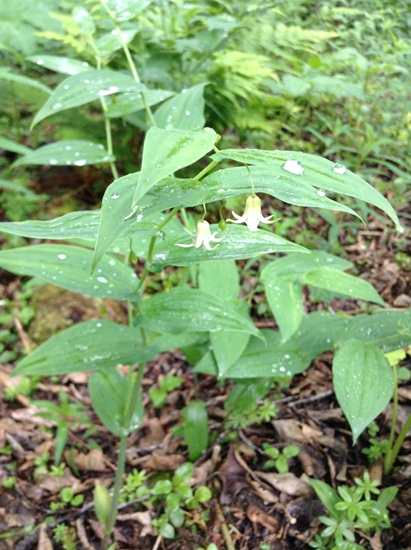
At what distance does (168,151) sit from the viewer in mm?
700

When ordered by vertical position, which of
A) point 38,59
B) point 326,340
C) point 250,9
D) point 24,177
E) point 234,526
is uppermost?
point 250,9

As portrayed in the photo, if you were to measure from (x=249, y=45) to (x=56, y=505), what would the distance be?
306cm

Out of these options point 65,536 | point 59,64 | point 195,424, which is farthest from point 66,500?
point 59,64

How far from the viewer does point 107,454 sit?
193cm

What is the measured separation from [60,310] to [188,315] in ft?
4.94

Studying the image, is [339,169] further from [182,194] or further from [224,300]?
[224,300]

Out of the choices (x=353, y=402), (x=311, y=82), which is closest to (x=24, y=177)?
(x=311, y=82)

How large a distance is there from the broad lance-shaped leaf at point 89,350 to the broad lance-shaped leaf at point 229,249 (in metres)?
0.40

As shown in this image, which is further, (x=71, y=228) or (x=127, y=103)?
(x=127, y=103)

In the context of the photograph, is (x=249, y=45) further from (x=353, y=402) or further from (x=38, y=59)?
(x=353, y=402)

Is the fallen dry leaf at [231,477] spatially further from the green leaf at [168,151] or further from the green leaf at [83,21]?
the green leaf at [83,21]

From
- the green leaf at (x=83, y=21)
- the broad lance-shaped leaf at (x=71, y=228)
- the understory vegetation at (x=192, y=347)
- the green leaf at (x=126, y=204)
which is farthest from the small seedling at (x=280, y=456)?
the green leaf at (x=83, y=21)

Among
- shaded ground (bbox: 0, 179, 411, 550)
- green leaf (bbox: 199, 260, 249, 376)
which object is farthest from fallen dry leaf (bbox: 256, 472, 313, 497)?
green leaf (bbox: 199, 260, 249, 376)

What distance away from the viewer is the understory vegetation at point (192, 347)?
3.17 ft
